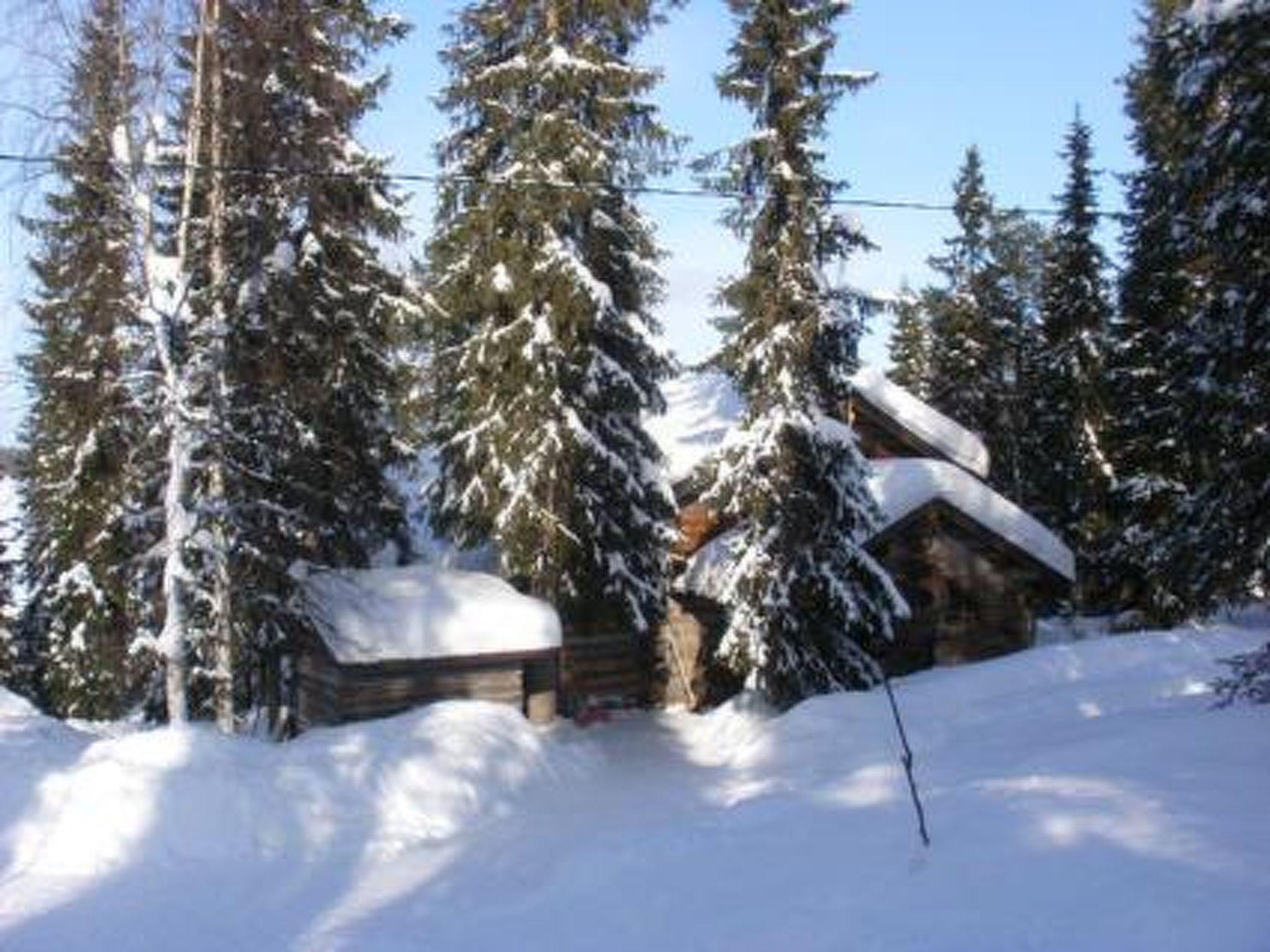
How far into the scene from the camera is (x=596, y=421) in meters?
23.4

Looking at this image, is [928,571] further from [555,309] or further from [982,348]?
[982,348]

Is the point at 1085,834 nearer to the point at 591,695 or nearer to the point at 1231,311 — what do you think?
the point at 1231,311

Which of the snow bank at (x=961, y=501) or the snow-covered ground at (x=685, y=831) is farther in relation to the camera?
the snow bank at (x=961, y=501)

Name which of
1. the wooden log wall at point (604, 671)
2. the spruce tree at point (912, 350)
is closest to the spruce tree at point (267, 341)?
the wooden log wall at point (604, 671)

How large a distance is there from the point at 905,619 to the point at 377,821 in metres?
14.6

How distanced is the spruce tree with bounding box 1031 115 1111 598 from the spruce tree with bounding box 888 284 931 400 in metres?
12.6

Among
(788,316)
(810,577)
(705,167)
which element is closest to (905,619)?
(810,577)

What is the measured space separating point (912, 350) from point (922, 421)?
19.9 m

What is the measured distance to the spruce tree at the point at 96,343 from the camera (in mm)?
15062

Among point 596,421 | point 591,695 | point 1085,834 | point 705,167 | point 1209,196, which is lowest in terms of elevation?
point 591,695

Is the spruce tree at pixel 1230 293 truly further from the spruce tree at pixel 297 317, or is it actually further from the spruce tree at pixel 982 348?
the spruce tree at pixel 982 348

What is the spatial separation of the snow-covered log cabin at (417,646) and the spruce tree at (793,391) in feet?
12.3

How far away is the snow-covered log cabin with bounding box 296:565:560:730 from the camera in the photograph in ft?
66.3

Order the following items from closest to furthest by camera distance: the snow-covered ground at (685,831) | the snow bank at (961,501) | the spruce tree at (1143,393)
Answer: the snow-covered ground at (685,831), the snow bank at (961,501), the spruce tree at (1143,393)
